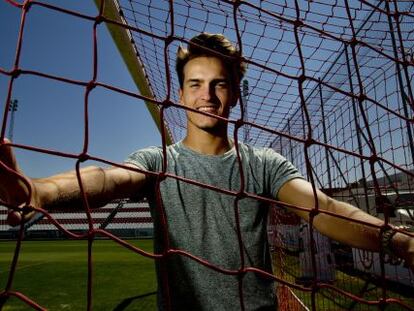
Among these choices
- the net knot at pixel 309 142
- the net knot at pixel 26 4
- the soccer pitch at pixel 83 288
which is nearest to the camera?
the net knot at pixel 26 4

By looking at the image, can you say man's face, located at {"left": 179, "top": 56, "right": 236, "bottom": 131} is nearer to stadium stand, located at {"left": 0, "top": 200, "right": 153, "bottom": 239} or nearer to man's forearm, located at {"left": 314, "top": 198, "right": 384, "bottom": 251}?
man's forearm, located at {"left": 314, "top": 198, "right": 384, "bottom": 251}

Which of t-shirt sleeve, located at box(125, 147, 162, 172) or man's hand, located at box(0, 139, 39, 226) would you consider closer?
man's hand, located at box(0, 139, 39, 226)

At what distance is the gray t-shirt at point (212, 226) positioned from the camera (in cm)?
122

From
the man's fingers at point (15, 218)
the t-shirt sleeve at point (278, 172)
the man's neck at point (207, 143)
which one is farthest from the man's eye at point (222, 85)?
the man's fingers at point (15, 218)

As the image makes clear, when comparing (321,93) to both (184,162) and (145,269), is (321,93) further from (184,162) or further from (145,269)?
(145,269)

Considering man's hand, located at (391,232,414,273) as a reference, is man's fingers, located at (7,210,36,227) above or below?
above

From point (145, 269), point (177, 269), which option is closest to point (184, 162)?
point (177, 269)

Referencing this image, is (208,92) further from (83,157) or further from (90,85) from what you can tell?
(83,157)

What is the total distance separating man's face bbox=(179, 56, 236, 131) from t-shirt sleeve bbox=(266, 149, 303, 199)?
0.25 m

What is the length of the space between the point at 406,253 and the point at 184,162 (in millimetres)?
845

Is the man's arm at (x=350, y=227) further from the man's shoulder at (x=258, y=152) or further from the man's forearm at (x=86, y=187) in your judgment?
the man's forearm at (x=86, y=187)

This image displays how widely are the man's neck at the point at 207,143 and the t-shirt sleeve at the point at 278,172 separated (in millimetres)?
205

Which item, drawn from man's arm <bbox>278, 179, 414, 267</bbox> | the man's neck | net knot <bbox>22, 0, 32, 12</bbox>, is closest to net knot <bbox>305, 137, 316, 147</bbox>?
man's arm <bbox>278, 179, 414, 267</bbox>

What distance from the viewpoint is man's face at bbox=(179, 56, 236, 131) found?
1457mm
